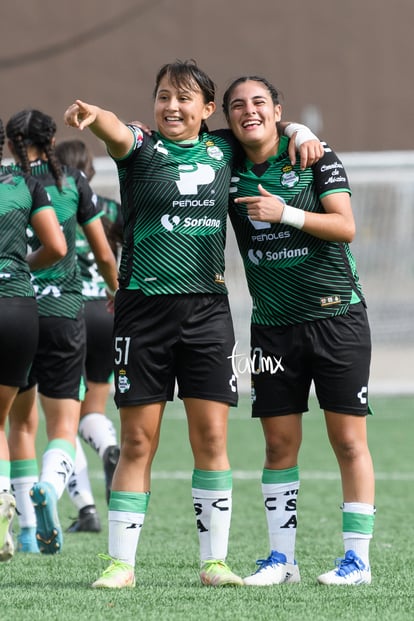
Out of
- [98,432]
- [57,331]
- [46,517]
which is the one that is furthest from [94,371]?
[46,517]

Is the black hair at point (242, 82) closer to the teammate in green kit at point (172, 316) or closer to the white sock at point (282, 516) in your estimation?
the teammate in green kit at point (172, 316)

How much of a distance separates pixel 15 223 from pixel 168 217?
0.80 meters

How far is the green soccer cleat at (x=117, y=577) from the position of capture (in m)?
4.46

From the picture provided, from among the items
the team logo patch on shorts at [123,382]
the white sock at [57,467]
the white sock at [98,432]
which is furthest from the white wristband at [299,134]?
the white sock at [98,432]

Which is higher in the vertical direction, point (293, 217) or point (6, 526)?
point (293, 217)

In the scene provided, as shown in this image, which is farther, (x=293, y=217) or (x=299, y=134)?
(x=299, y=134)

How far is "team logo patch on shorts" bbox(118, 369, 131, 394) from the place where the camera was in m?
4.54

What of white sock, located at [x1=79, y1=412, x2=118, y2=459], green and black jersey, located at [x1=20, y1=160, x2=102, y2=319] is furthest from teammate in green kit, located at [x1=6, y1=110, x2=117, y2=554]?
white sock, located at [x1=79, y1=412, x2=118, y2=459]

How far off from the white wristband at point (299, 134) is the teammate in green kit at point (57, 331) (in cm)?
139

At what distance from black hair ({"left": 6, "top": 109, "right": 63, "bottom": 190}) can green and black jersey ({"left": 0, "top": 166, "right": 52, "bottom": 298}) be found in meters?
0.57

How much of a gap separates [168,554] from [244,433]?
213 inches

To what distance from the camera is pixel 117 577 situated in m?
4.49

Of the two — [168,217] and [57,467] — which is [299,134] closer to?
[168,217]

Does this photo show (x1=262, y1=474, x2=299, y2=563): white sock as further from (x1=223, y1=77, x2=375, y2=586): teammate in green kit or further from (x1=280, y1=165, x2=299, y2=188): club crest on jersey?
(x1=280, y1=165, x2=299, y2=188): club crest on jersey
